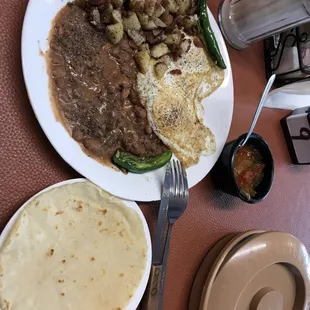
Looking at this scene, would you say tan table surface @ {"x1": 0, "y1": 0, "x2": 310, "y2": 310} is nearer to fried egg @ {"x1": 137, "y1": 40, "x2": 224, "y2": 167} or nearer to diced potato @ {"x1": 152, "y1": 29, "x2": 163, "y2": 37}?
fried egg @ {"x1": 137, "y1": 40, "x2": 224, "y2": 167}

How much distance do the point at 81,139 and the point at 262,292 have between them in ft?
3.90

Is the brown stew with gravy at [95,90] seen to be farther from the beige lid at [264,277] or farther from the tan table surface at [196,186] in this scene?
the beige lid at [264,277]

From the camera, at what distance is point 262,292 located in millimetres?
1959

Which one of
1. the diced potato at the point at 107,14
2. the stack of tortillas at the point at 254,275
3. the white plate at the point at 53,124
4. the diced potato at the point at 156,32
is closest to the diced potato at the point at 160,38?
the diced potato at the point at 156,32

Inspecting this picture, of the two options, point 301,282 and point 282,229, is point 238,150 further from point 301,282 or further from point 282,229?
point 301,282

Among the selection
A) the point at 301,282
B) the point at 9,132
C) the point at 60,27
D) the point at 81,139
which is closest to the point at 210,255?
the point at 301,282

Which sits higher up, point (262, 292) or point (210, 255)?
point (210, 255)

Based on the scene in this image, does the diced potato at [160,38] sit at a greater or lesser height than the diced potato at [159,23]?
lesser

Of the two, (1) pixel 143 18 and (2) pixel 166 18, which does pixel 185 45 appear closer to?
(2) pixel 166 18

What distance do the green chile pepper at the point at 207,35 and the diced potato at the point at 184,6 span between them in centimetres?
6

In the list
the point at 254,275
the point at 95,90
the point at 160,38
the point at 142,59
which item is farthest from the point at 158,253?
the point at 160,38

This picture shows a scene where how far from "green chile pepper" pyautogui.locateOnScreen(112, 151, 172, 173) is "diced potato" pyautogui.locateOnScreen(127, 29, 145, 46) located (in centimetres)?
46

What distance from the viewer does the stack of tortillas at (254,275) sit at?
1.77 metres

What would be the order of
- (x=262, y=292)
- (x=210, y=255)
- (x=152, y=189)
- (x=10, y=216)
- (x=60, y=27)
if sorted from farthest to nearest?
(x=262, y=292)
(x=210, y=255)
(x=152, y=189)
(x=60, y=27)
(x=10, y=216)
